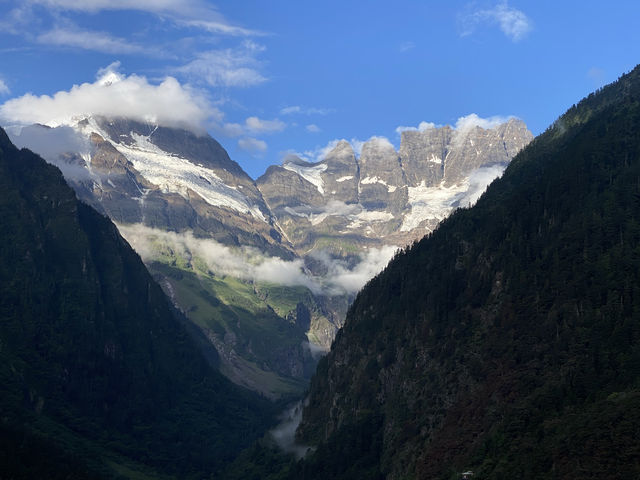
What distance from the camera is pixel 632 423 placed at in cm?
19662

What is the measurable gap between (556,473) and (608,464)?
13.6 metres

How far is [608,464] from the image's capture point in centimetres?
19175

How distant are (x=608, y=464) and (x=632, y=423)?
12.4 m

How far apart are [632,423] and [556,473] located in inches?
867

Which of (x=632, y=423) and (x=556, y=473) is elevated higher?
(x=632, y=423)

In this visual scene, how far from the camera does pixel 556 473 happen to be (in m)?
200
